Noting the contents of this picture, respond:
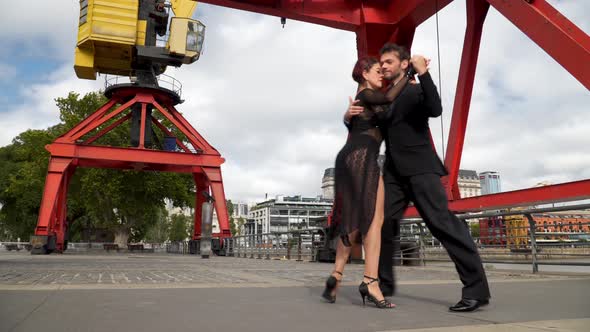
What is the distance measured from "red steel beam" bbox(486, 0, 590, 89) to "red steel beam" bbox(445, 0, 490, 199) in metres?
1.82

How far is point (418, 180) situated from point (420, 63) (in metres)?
0.69

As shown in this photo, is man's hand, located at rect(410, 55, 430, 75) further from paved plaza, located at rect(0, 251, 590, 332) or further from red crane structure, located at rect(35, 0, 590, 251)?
red crane structure, located at rect(35, 0, 590, 251)

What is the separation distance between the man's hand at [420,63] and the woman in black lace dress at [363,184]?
0.83 feet

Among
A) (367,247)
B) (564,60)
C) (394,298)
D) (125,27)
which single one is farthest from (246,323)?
(125,27)

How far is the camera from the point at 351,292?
369 centimetres

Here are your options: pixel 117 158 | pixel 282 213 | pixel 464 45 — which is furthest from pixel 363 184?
pixel 282 213

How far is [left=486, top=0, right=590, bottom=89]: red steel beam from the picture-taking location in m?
5.43

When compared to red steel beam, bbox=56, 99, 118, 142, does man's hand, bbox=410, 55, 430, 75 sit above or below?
below

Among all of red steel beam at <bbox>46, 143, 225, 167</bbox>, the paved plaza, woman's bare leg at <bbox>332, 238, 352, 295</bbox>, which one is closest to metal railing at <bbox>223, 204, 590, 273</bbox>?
the paved plaza

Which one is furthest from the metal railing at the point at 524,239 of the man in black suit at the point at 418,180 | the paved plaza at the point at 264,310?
the man in black suit at the point at 418,180

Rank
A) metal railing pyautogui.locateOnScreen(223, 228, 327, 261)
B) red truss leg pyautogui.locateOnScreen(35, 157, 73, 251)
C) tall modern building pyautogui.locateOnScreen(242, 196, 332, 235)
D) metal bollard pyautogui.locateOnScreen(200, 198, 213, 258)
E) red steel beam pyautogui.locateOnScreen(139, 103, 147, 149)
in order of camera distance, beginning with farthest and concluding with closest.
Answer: tall modern building pyautogui.locateOnScreen(242, 196, 332, 235)
red steel beam pyautogui.locateOnScreen(139, 103, 147, 149)
red truss leg pyautogui.locateOnScreen(35, 157, 73, 251)
metal bollard pyautogui.locateOnScreen(200, 198, 213, 258)
metal railing pyautogui.locateOnScreen(223, 228, 327, 261)

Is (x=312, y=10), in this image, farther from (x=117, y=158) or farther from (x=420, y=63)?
(x=117, y=158)

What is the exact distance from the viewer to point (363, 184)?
118 inches

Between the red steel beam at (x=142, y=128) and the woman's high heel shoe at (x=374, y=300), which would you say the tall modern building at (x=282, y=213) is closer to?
the red steel beam at (x=142, y=128)
